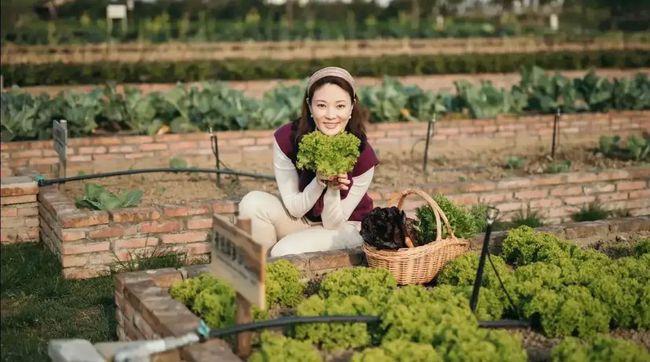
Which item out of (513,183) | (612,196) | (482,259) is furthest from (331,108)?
(612,196)

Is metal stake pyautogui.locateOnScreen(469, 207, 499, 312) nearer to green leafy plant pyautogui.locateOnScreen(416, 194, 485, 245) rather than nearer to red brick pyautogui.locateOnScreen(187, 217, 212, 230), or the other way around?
green leafy plant pyautogui.locateOnScreen(416, 194, 485, 245)

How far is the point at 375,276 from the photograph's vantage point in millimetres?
4473

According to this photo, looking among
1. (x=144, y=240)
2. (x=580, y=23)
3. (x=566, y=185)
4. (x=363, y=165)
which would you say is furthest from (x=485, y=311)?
(x=580, y=23)

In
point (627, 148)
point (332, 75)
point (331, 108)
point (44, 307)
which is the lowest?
point (44, 307)

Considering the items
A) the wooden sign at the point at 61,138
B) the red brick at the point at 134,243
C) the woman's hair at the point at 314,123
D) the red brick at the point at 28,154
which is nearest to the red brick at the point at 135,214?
the red brick at the point at 134,243

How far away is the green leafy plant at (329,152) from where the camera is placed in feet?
14.8

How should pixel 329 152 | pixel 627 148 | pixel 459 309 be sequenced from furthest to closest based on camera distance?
pixel 627 148 → pixel 329 152 → pixel 459 309

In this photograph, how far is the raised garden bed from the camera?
3824 millimetres

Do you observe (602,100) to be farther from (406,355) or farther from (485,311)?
(406,355)

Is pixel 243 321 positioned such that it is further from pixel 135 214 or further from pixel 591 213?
pixel 591 213

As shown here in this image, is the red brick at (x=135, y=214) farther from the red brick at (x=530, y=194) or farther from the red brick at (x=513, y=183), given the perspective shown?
the red brick at (x=530, y=194)

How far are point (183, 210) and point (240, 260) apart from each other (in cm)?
251

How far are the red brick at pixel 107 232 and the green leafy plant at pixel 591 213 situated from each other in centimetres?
363

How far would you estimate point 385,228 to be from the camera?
4.59 m
